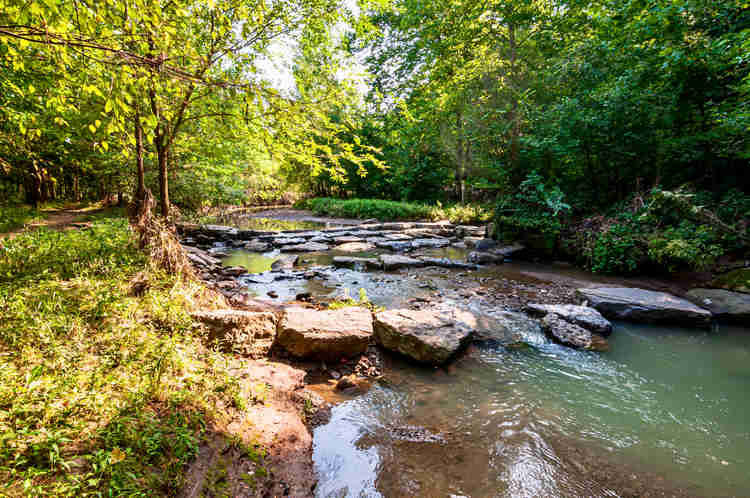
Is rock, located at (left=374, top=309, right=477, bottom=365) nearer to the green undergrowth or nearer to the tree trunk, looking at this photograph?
the green undergrowth

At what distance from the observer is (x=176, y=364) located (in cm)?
246

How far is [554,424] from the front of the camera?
2926 millimetres

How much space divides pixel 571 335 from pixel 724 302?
3128 millimetres

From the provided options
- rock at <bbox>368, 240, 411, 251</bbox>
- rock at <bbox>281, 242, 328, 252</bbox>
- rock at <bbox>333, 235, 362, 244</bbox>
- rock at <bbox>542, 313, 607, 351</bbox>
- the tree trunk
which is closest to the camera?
rock at <bbox>542, 313, 607, 351</bbox>

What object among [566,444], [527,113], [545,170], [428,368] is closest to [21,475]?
[428,368]

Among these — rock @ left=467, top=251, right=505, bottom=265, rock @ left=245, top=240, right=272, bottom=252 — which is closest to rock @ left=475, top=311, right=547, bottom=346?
rock @ left=467, top=251, right=505, bottom=265

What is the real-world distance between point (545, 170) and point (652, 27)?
3.83 m

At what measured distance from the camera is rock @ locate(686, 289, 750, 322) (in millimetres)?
4879

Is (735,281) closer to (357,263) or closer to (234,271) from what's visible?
(357,263)

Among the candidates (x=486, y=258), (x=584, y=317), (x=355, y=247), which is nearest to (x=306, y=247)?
(x=355, y=247)

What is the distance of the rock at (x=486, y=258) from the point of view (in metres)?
8.86

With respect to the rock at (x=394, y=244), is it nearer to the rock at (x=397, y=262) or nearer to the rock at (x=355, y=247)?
the rock at (x=355, y=247)

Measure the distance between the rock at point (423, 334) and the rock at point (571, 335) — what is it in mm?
1308

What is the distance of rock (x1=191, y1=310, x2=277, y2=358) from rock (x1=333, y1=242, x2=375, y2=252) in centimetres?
735
